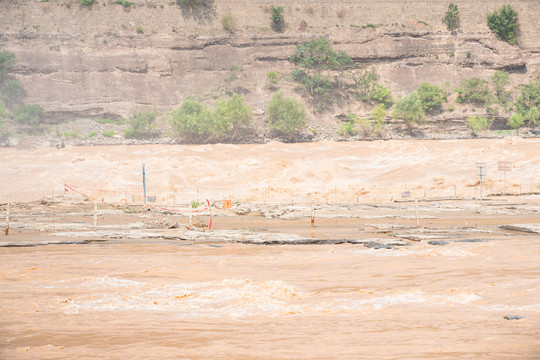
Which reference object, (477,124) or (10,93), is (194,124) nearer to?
(10,93)

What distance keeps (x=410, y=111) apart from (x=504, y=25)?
3143cm

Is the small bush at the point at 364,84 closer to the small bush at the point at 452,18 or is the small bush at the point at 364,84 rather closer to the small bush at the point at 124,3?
the small bush at the point at 452,18

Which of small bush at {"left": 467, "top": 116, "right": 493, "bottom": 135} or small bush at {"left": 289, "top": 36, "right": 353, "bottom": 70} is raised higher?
small bush at {"left": 289, "top": 36, "right": 353, "bottom": 70}

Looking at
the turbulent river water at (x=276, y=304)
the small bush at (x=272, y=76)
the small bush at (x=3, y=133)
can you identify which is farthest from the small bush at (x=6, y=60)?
the turbulent river water at (x=276, y=304)

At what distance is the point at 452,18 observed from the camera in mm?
90188

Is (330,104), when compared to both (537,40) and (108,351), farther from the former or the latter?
(108,351)

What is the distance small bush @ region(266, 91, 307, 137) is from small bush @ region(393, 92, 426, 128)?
12.3 meters

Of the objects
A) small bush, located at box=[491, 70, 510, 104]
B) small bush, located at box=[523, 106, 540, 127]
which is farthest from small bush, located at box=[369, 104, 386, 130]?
small bush, located at box=[491, 70, 510, 104]

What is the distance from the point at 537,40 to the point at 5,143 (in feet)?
253

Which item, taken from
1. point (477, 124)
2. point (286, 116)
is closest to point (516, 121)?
point (477, 124)

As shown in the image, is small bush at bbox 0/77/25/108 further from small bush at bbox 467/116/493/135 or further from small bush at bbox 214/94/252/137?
small bush at bbox 467/116/493/135

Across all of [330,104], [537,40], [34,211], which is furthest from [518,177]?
[537,40]

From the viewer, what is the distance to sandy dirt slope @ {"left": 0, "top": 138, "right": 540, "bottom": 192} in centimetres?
3672

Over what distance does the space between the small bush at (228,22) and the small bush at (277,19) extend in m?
6.28
